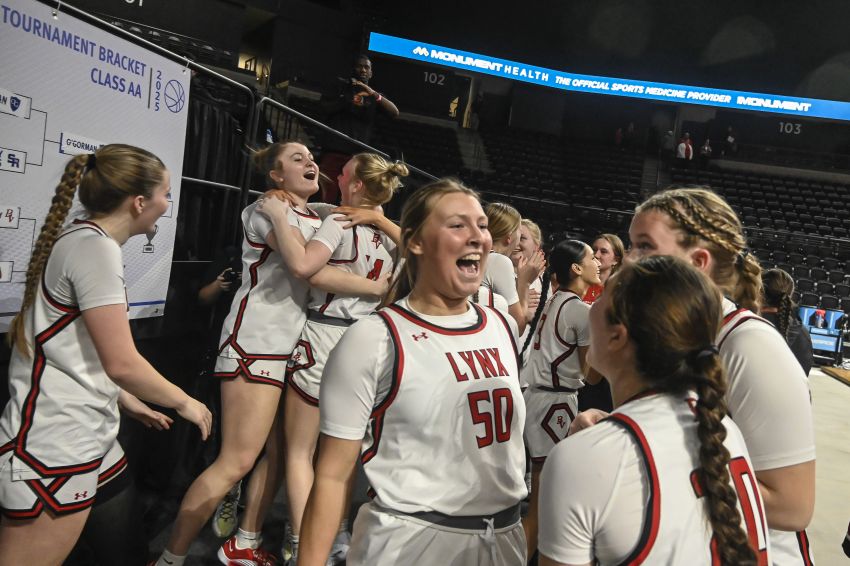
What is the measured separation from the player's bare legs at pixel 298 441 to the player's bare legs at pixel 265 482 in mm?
166

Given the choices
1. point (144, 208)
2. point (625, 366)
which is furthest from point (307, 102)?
point (625, 366)

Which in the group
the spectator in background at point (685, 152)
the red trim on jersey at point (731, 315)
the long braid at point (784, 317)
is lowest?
the long braid at point (784, 317)

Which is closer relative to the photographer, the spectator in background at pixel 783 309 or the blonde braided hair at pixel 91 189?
the blonde braided hair at pixel 91 189

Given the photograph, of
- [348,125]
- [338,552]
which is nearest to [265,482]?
[338,552]

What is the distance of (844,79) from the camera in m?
17.8

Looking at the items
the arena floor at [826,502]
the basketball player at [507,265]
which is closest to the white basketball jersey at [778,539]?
the basketball player at [507,265]

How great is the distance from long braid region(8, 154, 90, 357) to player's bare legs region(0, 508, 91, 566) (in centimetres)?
45

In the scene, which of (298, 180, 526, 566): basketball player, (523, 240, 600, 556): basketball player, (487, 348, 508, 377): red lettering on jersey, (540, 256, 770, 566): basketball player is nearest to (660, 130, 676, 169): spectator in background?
(523, 240, 600, 556): basketball player

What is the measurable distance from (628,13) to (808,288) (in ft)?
34.6

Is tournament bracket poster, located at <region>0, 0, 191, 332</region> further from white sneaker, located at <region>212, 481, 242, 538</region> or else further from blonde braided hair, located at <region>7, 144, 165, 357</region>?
white sneaker, located at <region>212, 481, 242, 538</region>

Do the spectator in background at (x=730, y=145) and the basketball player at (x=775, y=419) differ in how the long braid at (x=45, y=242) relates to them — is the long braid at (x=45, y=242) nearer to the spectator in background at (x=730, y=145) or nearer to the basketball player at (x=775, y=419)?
the basketball player at (x=775, y=419)

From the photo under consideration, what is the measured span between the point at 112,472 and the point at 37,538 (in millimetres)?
256

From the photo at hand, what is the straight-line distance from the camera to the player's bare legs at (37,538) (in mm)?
1599

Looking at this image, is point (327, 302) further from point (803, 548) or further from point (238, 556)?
point (803, 548)
